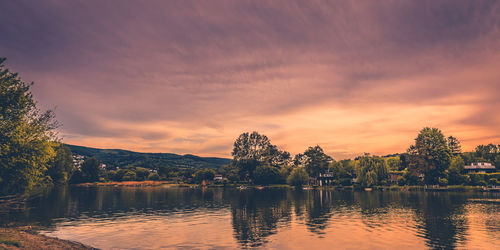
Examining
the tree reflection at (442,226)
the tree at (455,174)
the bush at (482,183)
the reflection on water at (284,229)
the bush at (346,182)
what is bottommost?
the reflection on water at (284,229)

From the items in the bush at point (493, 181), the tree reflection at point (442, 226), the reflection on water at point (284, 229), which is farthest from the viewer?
the bush at point (493, 181)

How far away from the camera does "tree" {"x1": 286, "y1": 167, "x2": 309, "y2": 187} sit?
167m

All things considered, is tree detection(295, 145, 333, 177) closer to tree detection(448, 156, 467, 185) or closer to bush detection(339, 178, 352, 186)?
bush detection(339, 178, 352, 186)

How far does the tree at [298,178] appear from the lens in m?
167

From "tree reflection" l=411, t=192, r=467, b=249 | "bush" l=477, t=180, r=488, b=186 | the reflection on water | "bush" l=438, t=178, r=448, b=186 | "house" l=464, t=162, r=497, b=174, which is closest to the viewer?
"tree reflection" l=411, t=192, r=467, b=249

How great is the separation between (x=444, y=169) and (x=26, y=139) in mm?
143212

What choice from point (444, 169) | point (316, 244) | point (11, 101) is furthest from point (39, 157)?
point (444, 169)

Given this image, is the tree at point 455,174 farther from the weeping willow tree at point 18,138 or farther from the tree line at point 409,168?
the weeping willow tree at point 18,138

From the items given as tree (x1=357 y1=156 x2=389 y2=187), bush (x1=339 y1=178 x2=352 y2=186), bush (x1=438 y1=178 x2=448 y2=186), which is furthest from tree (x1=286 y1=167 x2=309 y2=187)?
bush (x1=438 y1=178 x2=448 y2=186)

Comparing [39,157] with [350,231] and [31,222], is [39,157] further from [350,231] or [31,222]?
[350,231]

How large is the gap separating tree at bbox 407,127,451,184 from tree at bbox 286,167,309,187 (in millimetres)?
54120

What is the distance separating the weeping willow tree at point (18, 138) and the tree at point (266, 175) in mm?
135215

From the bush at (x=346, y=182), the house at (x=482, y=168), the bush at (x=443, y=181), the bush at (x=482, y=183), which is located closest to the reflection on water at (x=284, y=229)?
the bush at (x=443, y=181)

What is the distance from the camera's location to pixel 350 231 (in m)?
43.9
